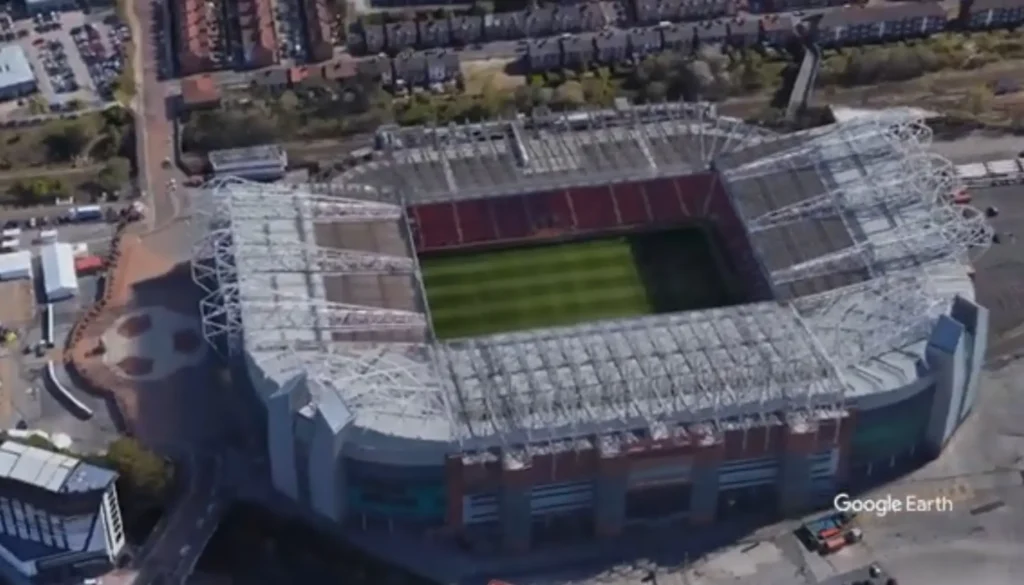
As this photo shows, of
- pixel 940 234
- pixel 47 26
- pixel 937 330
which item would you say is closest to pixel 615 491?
pixel 937 330

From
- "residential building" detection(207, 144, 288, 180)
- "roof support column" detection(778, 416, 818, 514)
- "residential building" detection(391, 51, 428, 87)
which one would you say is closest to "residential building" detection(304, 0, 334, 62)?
"residential building" detection(391, 51, 428, 87)

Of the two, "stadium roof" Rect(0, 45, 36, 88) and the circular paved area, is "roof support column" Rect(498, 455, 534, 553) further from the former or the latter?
"stadium roof" Rect(0, 45, 36, 88)

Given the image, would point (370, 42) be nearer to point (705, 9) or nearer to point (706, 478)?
point (705, 9)

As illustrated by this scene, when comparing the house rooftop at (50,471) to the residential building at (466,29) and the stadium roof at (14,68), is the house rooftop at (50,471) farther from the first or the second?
the residential building at (466,29)

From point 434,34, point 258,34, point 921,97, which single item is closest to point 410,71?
point 434,34

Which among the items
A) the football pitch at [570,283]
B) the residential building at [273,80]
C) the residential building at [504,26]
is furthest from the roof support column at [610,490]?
the residential building at [504,26]
